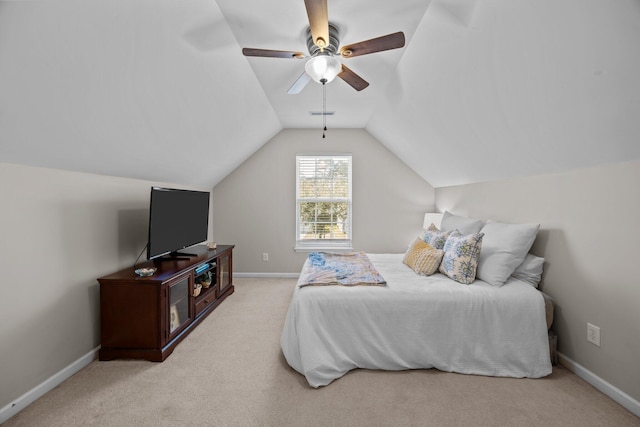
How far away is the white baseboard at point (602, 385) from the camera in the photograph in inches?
65.6

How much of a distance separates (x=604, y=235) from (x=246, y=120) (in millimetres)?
3406

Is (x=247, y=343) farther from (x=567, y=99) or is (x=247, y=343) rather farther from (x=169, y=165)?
(x=567, y=99)

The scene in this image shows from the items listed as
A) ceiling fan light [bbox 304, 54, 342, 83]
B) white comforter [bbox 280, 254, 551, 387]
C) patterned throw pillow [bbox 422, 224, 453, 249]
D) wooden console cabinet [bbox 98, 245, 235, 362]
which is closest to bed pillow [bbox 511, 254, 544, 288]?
white comforter [bbox 280, 254, 551, 387]

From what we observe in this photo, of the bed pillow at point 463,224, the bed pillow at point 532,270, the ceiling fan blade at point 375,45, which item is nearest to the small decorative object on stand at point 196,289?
the ceiling fan blade at point 375,45

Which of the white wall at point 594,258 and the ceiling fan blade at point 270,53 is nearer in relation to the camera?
the white wall at point 594,258

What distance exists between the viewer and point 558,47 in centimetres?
147

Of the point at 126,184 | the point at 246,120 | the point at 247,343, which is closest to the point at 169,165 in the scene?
the point at 126,184

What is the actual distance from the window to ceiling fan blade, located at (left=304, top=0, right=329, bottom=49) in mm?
2840

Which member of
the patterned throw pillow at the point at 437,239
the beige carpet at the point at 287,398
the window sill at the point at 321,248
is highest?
the patterned throw pillow at the point at 437,239

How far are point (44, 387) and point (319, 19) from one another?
287 cm

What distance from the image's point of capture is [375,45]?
175 cm

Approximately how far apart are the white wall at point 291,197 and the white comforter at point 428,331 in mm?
2461

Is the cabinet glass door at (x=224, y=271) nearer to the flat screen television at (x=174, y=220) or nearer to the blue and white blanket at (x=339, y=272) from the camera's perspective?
the flat screen television at (x=174, y=220)

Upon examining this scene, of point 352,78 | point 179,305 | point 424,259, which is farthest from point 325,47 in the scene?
point 179,305
